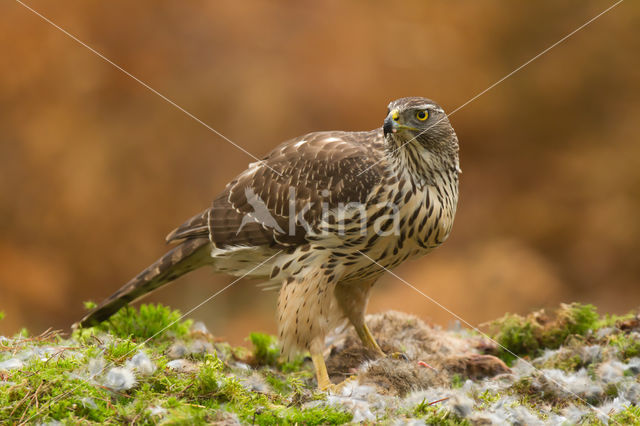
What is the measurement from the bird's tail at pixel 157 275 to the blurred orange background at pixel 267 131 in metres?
4.00

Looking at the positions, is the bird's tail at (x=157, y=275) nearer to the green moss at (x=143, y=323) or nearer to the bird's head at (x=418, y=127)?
the green moss at (x=143, y=323)

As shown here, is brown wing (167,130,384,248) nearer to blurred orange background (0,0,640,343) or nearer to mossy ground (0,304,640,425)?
mossy ground (0,304,640,425)

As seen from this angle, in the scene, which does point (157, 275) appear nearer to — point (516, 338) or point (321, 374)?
point (321, 374)

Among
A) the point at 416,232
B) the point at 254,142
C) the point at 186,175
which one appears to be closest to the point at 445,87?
the point at 254,142

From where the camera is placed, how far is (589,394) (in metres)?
3.33

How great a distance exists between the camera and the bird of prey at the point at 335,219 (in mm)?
3578

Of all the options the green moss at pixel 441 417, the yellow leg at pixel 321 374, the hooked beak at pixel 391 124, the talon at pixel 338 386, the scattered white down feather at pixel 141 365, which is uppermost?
the hooked beak at pixel 391 124

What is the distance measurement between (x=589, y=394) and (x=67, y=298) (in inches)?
278

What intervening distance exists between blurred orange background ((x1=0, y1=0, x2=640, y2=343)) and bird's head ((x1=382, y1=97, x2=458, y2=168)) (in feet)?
16.3

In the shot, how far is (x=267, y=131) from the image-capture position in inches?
345

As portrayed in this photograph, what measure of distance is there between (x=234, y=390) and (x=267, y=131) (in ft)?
20.6


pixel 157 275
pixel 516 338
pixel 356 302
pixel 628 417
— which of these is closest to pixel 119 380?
pixel 157 275

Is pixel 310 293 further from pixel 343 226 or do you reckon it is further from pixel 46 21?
pixel 46 21

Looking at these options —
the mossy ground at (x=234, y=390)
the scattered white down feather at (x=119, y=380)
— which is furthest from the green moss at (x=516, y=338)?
the scattered white down feather at (x=119, y=380)
